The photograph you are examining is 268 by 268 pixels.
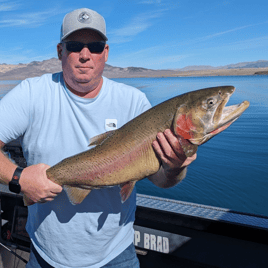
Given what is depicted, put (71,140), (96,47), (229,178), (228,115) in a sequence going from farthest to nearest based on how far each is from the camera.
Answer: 1. (229,178)
2. (96,47)
3. (71,140)
4. (228,115)

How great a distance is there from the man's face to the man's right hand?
2.27ft

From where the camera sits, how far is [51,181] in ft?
6.15

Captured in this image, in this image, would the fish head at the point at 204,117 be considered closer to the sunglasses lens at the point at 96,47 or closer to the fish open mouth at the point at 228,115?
the fish open mouth at the point at 228,115

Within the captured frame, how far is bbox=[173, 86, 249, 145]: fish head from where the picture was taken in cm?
174

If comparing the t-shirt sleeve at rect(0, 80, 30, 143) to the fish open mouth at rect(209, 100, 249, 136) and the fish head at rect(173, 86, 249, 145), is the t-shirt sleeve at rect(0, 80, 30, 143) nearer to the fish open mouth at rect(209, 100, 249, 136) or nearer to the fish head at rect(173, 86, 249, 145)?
the fish head at rect(173, 86, 249, 145)

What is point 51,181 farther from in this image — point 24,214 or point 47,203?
point 24,214

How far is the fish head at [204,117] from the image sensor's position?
5.72ft

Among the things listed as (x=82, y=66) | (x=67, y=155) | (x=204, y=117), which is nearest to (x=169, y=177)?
(x=204, y=117)

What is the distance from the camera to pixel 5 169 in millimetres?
1858

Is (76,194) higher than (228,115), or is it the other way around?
(228,115)

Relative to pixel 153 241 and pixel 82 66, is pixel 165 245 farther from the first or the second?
pixel 82 66

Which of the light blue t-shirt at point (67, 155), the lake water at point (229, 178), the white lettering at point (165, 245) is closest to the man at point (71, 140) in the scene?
the light blue t-shirt at point (67, 155)

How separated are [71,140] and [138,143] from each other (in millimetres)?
544

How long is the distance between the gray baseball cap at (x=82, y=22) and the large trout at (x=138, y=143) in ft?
2.85
